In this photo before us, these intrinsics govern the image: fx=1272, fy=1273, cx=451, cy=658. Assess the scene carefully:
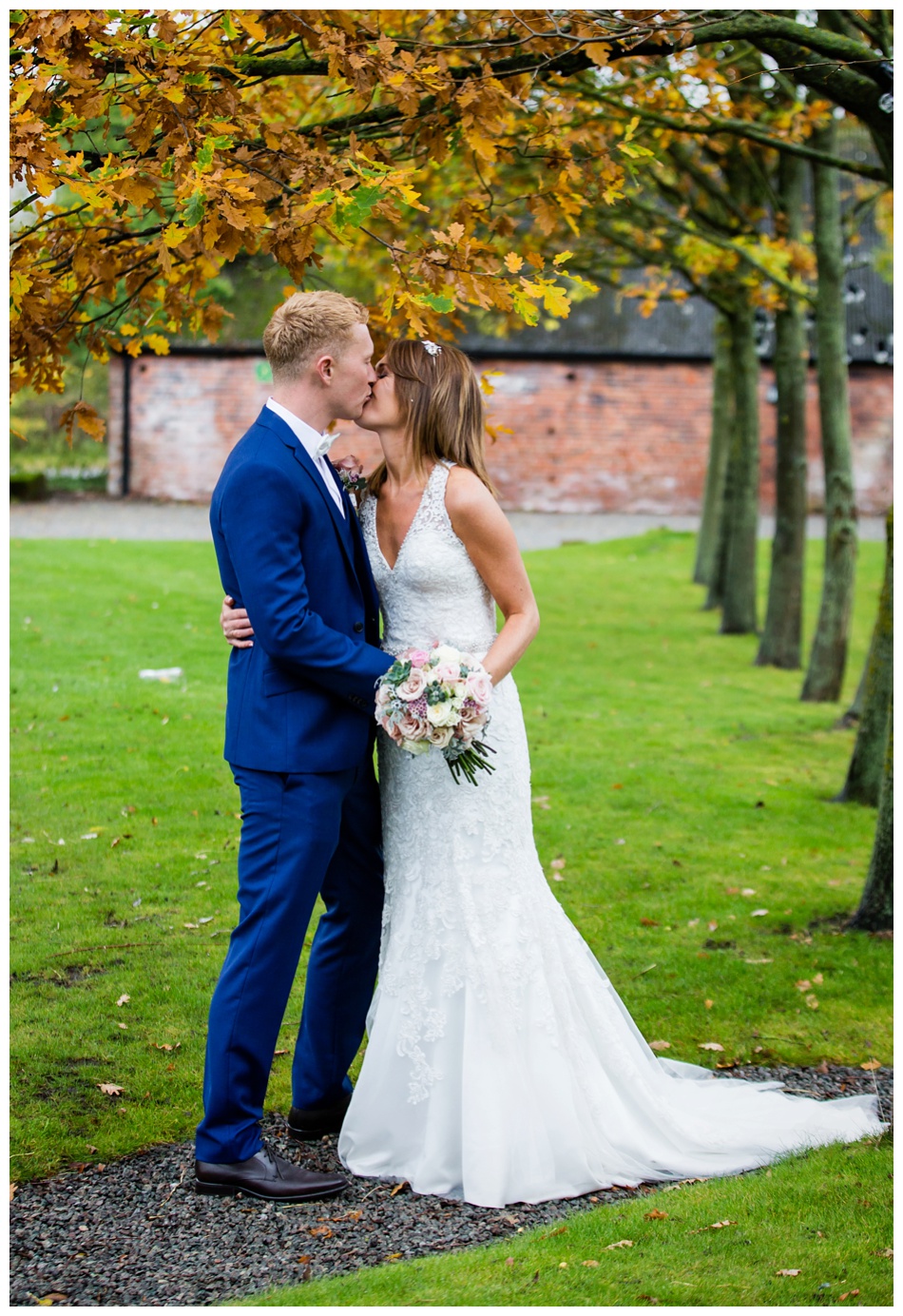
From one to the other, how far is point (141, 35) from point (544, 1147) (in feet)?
12.9

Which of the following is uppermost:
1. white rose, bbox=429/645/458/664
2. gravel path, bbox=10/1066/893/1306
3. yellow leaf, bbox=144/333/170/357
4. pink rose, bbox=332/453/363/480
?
yellow leaf, bbox=144/333/170/357

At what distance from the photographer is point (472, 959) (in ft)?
13.4

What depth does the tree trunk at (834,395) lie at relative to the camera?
12.7 meters

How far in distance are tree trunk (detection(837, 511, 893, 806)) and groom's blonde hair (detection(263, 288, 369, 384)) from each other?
4617 mm

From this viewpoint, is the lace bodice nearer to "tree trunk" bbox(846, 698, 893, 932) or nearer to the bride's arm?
the bride's arm

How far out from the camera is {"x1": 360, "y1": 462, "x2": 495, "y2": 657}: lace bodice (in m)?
4.15

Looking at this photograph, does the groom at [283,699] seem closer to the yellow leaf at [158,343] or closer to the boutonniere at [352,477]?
the boutonniere at [352,477]

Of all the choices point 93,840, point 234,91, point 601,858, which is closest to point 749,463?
point 601,858

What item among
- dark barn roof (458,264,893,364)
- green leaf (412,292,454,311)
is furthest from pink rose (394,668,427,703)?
dark barn roof (458,264,893,364)

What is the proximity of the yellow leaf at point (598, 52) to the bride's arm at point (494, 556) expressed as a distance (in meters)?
1.84

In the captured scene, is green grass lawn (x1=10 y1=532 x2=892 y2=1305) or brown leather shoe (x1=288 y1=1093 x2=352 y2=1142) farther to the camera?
green grass lawn (x1=10 y1=532 x2=892 y2=1305)

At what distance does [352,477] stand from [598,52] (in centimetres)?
198

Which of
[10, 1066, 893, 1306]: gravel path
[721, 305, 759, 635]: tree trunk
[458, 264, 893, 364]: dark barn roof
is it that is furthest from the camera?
[458, 264, 893, 364]: dark barn roof

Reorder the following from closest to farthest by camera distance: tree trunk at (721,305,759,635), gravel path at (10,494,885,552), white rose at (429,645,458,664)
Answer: white rose at (429,645,458,664), tree trunk at (721,305,759,635), gravel path at (10,494,885,552)
